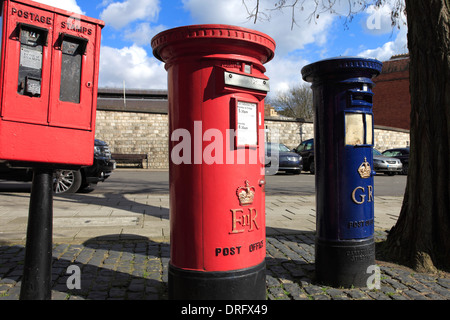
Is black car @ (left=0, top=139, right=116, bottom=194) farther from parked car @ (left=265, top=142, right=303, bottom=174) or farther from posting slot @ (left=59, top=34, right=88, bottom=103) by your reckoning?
parked car @ (left=265, top=142, right=303, bottom=174)

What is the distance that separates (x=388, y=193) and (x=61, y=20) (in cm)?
1004

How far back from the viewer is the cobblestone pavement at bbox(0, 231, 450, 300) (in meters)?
3.04

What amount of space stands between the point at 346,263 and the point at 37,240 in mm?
2457

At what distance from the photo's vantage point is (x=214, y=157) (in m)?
2.40

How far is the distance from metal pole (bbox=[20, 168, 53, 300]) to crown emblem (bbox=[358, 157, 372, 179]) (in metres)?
2.50

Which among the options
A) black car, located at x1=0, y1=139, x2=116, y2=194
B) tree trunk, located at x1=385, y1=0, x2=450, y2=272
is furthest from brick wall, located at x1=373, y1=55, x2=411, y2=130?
tree trunk, located at x1=385, y1=0, x2=450, y2=272

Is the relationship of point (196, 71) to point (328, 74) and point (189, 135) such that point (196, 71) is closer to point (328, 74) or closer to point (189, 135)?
Answer: point (189, 135)

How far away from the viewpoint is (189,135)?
8.02 feet

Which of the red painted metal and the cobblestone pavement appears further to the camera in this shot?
the cobblestone pavement

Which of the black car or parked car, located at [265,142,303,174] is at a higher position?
parked car, located at [265,142,303,174]

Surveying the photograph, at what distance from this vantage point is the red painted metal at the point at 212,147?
2396 millimetres

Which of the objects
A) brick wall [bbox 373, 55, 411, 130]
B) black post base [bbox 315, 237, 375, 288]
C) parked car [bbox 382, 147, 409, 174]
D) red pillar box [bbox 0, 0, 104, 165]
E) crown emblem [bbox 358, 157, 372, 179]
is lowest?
black post base [bbox 315, 237, 375, 288]
